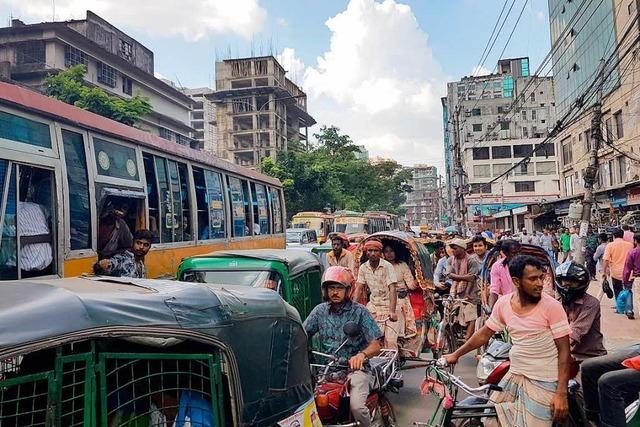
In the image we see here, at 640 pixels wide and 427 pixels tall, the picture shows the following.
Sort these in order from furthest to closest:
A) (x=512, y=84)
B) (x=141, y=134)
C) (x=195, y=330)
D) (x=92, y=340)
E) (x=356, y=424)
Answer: (x=512, y=84)
(x=141, y=134)
(x=356, y=424)
(x=195, y=330)
(x=92, y=340)

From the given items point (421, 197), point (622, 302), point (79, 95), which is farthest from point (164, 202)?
point (421, 197)

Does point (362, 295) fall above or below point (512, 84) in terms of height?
below

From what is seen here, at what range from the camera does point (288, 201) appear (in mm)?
35312

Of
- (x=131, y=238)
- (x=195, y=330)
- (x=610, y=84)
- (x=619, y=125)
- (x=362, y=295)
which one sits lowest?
(x=362, y=295)

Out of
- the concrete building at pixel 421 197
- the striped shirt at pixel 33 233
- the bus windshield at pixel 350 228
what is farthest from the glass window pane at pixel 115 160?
the concrete building at pixel 421 197

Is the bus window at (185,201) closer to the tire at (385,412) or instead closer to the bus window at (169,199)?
the bus window at (169,199)

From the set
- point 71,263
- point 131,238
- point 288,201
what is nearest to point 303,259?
point 131,238

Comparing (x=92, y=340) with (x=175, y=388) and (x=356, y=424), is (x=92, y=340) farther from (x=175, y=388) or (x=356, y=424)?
(x=356, y=424)

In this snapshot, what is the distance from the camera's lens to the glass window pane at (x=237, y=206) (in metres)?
10.1

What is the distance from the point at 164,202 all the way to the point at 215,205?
1.86 metres

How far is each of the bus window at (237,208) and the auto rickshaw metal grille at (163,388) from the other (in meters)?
7.63

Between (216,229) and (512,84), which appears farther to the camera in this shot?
(512,84)

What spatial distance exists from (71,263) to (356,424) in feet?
11.2

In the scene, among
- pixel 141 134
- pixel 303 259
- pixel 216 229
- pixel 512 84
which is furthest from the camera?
pixel 512 84
